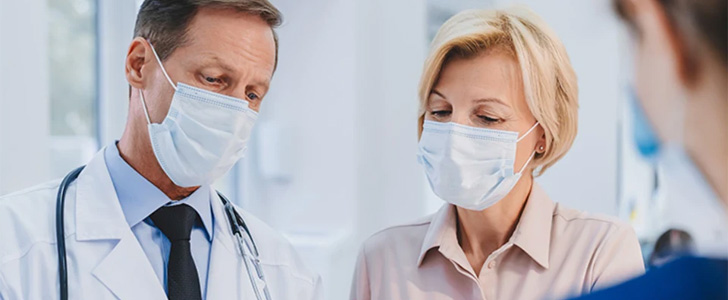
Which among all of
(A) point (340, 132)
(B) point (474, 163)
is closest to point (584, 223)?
(B) point (474, 163)

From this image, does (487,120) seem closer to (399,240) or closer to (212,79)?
(399,240)

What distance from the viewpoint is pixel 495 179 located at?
4.69 ft

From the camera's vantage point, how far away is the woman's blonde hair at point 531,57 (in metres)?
1.41

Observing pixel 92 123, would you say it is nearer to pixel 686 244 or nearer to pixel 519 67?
pixel 519 67

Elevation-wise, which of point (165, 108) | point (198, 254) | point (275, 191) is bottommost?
point (275, 191)

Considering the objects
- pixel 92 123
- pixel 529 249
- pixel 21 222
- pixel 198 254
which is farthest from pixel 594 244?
pixel 92 123

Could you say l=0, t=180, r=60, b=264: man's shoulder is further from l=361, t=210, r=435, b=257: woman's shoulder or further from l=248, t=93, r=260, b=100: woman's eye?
l=361, t=210, r=435, b=257: woman's shoulder

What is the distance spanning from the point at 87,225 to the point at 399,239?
26.4 inches

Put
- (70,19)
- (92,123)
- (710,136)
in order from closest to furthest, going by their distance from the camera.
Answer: (710,136), (70,19), (92,123)

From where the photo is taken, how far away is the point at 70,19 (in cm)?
204

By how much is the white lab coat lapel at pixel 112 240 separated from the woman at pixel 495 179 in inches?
19.6

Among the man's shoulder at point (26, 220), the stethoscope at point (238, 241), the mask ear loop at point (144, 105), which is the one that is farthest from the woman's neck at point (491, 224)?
the man's shoulder at point (26, 220)

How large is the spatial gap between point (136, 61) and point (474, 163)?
0.74 metres

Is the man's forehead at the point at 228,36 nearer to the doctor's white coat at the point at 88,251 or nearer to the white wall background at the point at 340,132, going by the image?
the doctor's white coat at the point at 88,251
